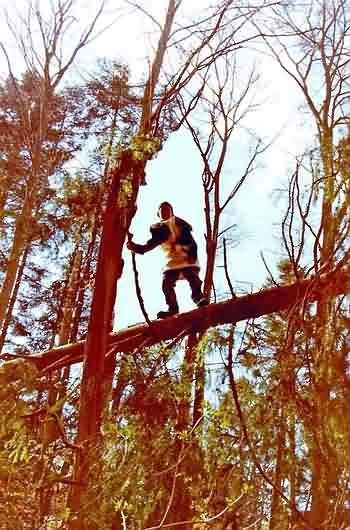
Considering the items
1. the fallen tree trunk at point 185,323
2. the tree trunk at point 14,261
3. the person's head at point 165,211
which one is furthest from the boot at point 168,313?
the tree trunk at point 14,261

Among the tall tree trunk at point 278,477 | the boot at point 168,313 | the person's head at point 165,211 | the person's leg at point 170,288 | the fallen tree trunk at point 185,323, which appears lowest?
the tall tree trunk at point 278,477

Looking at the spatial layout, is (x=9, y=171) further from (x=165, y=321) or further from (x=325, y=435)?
(x=325, y=435)

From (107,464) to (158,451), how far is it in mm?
343

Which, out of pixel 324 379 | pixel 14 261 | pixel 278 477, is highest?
pixel 14 261

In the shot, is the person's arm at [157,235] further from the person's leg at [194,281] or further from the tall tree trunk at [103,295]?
the tall tree trunk at [103,295]

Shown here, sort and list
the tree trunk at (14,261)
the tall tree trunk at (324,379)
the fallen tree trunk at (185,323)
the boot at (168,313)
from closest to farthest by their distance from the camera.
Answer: the tall tree trunk at (324,379), the fallen tree trunk at (185,323), the boot at (168,313), the tree trunk at (14,261)

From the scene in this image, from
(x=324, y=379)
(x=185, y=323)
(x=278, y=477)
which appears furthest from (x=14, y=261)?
(x=324, y=379)

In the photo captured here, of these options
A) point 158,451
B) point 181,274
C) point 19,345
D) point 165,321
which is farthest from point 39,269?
point 158,451

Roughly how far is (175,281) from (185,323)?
69.3 inches

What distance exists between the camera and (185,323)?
11.7ft

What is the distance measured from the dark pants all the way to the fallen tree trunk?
4.97 ft

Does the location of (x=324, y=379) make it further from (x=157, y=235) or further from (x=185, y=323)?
(x=157, y=235)

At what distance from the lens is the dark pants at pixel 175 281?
516 cm

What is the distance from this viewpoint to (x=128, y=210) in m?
3.01
